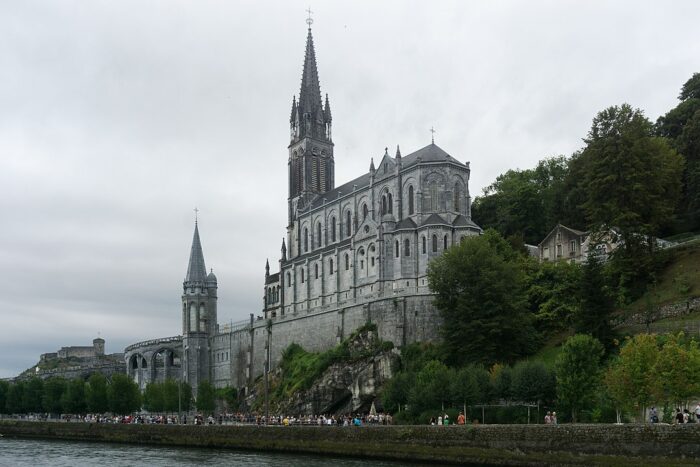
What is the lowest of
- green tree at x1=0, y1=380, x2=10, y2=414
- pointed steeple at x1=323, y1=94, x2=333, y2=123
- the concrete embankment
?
green tree at x1=0, y1=380, x2=10, y2=414

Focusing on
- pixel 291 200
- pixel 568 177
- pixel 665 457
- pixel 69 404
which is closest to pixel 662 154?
pixel 568 177

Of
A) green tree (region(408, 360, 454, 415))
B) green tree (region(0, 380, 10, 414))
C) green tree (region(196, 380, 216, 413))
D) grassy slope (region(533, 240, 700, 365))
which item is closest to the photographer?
green tree (region(408, 360, 454, 415))

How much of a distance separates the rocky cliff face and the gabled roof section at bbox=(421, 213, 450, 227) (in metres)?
10.0

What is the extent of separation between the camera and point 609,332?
47.3 m

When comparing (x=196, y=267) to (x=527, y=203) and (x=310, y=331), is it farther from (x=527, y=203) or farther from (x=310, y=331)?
(x=527, y=203)

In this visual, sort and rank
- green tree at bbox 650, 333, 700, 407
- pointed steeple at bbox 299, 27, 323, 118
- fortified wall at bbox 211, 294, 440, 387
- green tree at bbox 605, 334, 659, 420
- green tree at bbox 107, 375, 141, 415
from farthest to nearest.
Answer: pointed steeple at bbox 299, 27, 323, 118 < green tree at bbox 107, 375, 141, 415 < fortified wall at bbox 211, 294, 440, 387 < green tree at bbox 605, 334, 659, 420 < green tree at bbox 650, 333, 700, 407

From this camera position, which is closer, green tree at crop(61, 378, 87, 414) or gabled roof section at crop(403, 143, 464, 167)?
gabled roof section at crop(403, 143, 464, 167)

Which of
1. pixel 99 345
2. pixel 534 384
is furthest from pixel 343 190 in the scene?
pixel 99 345

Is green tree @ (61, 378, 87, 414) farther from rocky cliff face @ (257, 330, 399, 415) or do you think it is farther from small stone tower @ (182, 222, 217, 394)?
rocky cliff face @ (257, 330, 399, 415)

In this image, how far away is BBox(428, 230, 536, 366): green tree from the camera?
54.0 meters

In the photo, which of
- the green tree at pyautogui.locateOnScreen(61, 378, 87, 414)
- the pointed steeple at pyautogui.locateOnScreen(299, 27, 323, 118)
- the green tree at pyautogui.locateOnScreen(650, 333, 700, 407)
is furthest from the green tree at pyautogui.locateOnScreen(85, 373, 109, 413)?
the green tree at pyautogui.locateOnScreen(650, 333, 700, 407)

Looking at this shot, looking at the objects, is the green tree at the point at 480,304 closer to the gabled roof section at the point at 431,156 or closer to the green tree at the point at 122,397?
the gabled roof section at the point at 431,156

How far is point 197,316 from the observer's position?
97.4 metres

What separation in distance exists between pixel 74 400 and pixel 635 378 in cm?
6426
